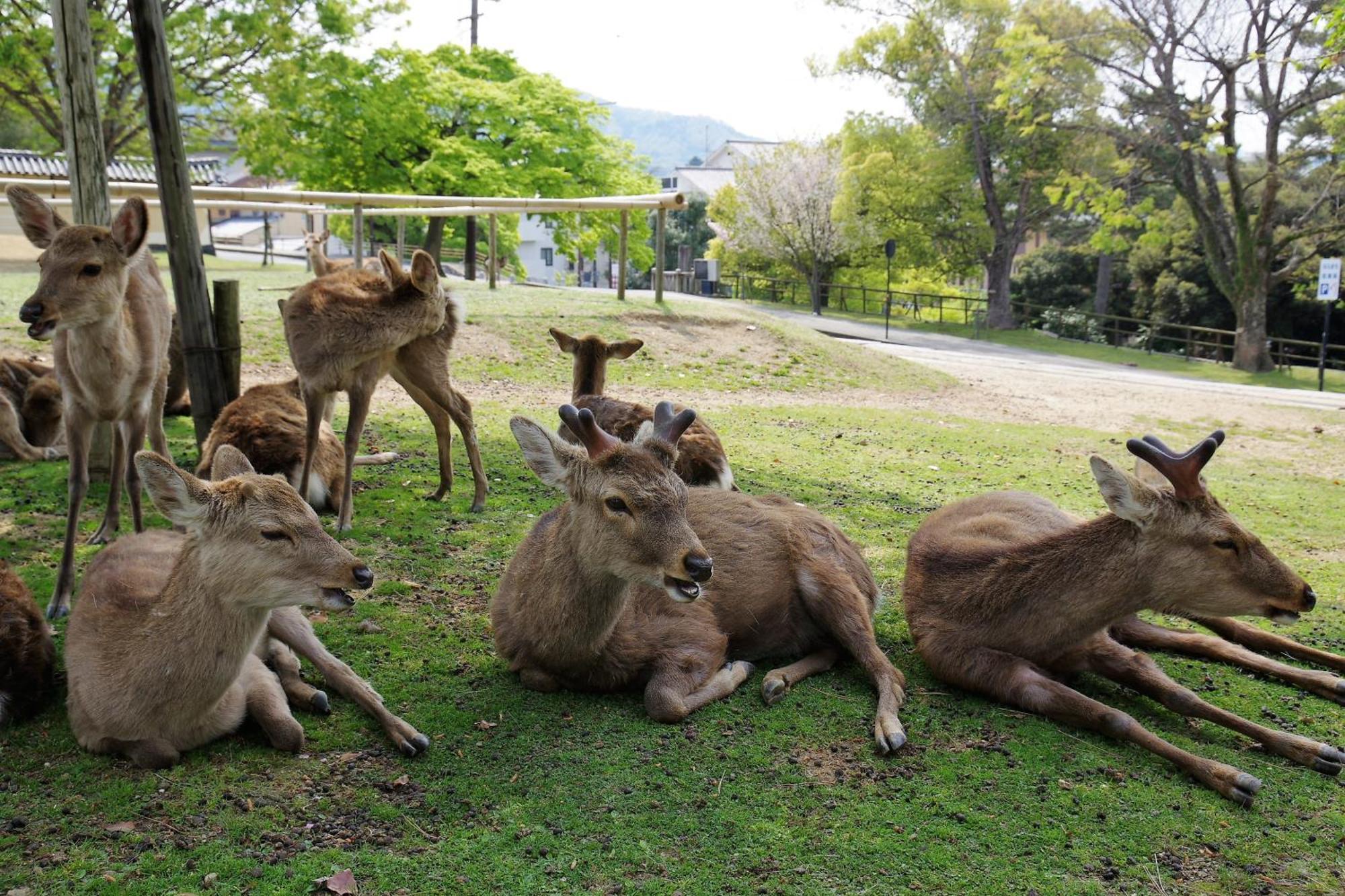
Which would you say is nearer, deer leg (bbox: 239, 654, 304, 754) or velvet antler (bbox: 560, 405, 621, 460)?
deer leg (bbox: 239, 654, 304, 754)

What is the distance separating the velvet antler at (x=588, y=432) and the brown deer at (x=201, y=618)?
42.0 inches

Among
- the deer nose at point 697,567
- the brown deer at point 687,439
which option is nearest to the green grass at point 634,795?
the deer nose at point 697,567

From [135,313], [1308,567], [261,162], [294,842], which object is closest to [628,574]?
[294,842]

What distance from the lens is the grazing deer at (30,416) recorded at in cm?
823

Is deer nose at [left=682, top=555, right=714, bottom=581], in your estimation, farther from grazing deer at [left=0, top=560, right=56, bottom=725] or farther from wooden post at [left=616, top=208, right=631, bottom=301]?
wooden post at [left=616, top=208, right=631, bottom=301]

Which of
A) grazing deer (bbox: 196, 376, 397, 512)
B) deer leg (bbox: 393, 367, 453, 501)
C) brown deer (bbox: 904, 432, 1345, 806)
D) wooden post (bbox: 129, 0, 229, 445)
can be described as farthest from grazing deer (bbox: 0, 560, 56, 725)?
brown deer (bbox: 904, 432, 1345, 806)

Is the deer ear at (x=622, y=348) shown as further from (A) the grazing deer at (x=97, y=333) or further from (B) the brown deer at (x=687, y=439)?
(A) the grazing deer at (x=97, y=333)

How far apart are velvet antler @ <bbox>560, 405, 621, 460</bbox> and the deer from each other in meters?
2.63

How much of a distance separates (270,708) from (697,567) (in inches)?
69.0

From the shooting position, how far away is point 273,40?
2303 cm

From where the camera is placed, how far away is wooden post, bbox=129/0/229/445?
23.2 ft

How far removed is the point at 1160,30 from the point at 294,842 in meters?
30.7

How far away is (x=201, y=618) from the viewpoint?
3.99m

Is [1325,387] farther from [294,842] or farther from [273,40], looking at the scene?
[294,842]
